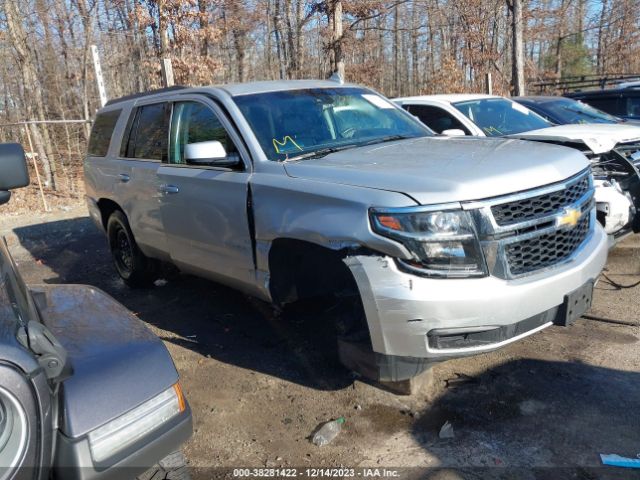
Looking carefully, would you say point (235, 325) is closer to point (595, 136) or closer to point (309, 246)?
point (309, 246)

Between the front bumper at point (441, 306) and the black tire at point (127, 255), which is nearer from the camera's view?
the front bumper at point (441, 306)

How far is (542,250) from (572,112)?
672 cm

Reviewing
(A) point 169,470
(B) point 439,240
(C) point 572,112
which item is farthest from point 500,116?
(A) point 169,470

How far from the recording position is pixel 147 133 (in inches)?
207

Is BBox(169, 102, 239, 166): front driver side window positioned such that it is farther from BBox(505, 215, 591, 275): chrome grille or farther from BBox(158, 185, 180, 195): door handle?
BBox(505, 215, 591, 275): chrome grille

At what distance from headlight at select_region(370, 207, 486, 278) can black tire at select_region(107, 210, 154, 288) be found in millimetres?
3756

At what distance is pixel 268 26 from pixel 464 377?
92.3ft

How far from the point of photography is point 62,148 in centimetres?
1555

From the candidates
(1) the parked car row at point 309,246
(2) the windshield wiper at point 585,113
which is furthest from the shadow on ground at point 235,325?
(2) the windshield wiper at point 585,113

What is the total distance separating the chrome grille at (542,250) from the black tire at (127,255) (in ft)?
13.4

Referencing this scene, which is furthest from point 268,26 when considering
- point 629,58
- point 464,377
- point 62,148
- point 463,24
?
point 464,377

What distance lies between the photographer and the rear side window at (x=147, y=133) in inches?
195

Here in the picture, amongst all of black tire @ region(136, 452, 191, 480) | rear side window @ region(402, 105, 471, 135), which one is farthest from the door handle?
rear side window @ region(402, 105, 471, 135)

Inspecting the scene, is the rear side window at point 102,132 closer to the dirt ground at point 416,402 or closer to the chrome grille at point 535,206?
the dirt ground at point 416,402
